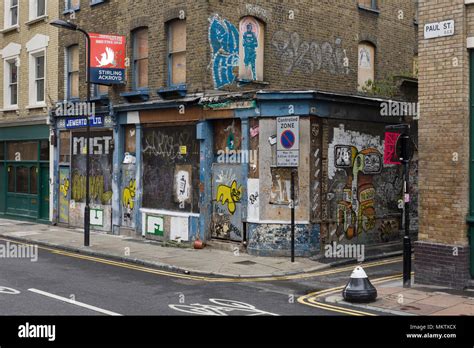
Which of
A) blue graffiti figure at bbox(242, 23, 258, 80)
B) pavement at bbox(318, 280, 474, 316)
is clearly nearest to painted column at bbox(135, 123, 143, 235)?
blue graffiti figure at bbox(242, 23, 258, 80)

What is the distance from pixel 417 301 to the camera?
10.9 m

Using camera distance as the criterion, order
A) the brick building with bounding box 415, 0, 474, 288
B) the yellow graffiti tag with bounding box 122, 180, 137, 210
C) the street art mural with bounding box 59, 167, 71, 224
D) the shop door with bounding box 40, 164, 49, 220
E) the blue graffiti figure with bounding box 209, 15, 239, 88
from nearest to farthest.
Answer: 1. the brick building with bounding box 415, 0, 474, 288
2. the blue graffiti figure with bounding box 209, 15, 239, 88
3. the yellow graffiti tag with bounding box 122, 180, 137, 210
4. the street art mural with bounding box 59, 167, 71, 224
5. the shop door with bounding box 40, 164, 49, 220

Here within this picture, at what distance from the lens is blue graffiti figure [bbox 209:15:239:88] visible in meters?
18.1

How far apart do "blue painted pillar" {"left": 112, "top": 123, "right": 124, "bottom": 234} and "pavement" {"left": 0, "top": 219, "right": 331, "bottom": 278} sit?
635mm

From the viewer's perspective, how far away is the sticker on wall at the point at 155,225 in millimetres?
19531

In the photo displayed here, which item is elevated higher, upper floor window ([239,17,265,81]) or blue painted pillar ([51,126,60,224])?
upper floor window ([239,17,265,81])

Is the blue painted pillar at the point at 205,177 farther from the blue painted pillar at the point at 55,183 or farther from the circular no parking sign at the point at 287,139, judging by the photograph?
the blue painted pillar at the point at 55,183

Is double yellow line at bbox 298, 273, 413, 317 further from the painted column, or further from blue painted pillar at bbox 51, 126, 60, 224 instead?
blue painted pillar at bbox 51, 126, 60, 224

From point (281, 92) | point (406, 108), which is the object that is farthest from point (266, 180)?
point (406, 108)

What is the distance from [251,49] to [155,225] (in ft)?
21.8

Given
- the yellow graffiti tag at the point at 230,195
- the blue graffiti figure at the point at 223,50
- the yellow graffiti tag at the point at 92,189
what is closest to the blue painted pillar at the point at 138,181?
the yellow graffiti tag at the point at 92,189

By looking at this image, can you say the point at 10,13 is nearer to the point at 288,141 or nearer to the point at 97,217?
the point at 97,217

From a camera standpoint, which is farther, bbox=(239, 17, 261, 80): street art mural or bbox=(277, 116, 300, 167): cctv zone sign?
bbox=(239, 17, 261, 80): street art mural

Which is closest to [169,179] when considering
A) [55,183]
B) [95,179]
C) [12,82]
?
[95,179]
